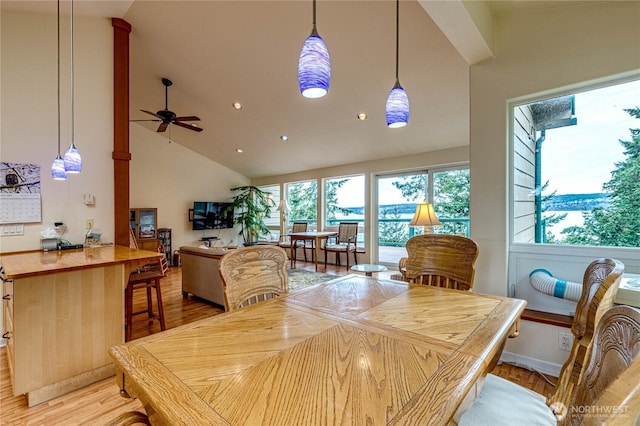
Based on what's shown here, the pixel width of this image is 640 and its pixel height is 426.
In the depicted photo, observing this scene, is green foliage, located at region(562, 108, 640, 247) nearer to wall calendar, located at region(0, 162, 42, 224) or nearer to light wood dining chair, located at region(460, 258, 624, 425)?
light wood dining chair, located at region(460, 258, 624, 425)

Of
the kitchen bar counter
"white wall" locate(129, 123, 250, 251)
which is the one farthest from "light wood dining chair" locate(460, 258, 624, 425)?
"white wall" locate(129, 123, 250, 251)

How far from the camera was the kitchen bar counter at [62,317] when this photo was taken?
5.83 feet

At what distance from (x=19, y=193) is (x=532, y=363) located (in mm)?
4427

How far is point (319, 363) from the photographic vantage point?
31.6 inches

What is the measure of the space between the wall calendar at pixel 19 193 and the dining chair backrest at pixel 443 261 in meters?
3.26

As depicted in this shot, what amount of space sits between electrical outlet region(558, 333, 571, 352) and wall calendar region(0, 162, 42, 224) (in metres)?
4.37

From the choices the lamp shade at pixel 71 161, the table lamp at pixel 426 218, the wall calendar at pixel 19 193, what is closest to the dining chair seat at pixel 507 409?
the table lamp at pixel 426 218

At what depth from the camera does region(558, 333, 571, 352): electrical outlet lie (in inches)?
77.9

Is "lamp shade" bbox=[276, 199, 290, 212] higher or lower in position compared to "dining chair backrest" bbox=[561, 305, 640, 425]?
higher

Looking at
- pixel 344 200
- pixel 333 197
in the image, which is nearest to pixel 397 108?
pixel 344 200

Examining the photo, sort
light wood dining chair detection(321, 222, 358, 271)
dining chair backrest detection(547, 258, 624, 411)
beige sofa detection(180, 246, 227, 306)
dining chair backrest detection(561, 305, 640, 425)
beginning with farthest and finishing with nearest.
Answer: light wood dining chair detection(321, 222, 358, 271)
beige sofa detection(180, 246, 227, 306)
dining chair backrest detection(547, 258, 624, 411)
dining chair backrest detection(561, 305, 640, 425)

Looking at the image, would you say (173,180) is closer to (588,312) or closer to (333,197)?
(333,197)

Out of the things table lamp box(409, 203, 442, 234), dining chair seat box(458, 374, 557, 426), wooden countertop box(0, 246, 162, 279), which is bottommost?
dining chair seat box(458, 374, 557, 426)

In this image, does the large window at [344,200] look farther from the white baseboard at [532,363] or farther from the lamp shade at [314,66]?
the lamp shade at [314,66]
